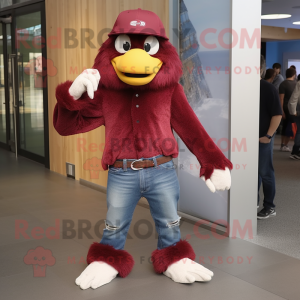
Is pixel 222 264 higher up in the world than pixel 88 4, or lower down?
lower down

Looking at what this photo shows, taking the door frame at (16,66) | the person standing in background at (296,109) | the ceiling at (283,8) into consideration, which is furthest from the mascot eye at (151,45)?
the ceiling at (283,8)

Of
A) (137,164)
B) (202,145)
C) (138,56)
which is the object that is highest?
(138,56)

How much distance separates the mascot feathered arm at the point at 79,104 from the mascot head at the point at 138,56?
14 cm

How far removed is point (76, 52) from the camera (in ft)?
19.3

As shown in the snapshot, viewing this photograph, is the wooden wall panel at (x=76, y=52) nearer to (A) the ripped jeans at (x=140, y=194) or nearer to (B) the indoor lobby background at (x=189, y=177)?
(B) the indoor lobby background at (x=189, y=177)

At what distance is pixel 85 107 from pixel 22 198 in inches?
103

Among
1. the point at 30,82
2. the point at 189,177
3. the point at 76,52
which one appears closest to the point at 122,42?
the point at 189,177

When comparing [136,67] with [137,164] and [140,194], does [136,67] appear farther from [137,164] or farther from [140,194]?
[140,194]

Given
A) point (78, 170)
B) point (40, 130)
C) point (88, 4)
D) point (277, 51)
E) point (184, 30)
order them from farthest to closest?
1. point (277, 51)
2. point (40, 130)
3. point (78, 170)
4. point (88, 4)
5. point (184, 30)

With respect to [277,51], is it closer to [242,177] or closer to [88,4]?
[88,4]

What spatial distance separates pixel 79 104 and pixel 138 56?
425 millimetres

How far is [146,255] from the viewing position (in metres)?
3.50

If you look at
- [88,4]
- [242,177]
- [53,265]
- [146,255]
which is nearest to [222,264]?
[146,255]

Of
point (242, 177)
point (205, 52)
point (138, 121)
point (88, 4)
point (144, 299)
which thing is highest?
point (88, 4)
